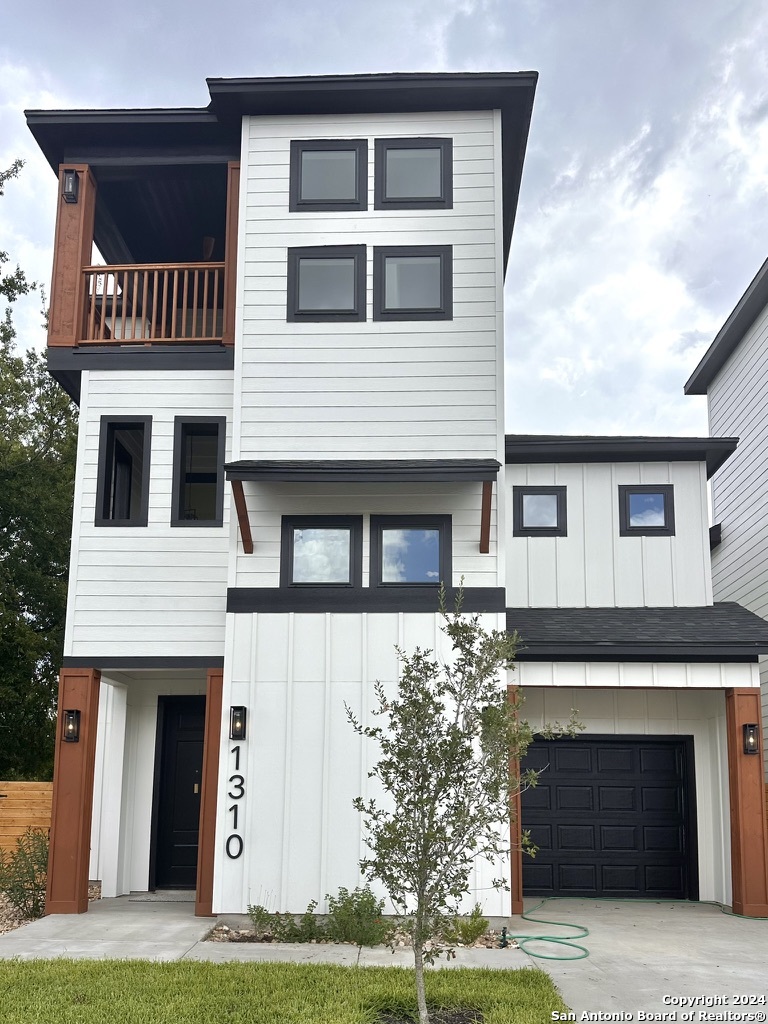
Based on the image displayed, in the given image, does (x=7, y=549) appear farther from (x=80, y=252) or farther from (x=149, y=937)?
(x=149, y=937)

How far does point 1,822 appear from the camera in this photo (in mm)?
12469

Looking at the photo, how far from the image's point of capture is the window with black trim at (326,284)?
10922 mm

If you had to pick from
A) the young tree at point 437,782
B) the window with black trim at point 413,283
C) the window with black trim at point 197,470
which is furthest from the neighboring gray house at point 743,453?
the young tree at point 437,782

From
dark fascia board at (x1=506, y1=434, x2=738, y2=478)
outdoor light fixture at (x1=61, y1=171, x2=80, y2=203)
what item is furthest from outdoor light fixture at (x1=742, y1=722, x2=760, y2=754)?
outdoor light fixture at (x1=61, y1=171, x2=80, y2=203)

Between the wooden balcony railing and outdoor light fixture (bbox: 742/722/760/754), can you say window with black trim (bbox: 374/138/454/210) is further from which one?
outdoor light fixture (bbox: 742/722/760/754)

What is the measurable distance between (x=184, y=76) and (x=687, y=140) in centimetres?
1441

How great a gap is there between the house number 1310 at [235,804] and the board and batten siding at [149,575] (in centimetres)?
120

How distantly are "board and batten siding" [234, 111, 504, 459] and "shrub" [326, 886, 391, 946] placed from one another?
4.38 metres

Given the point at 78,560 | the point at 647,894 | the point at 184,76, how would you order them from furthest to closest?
the point at 184,76
the point at 647,894
the point at 78,560

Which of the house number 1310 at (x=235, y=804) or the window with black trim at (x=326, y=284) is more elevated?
the window with black trim at (x=326, y=284)

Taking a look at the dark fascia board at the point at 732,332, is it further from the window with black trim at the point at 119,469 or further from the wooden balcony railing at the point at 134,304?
the window with black trim at the point at 119,469

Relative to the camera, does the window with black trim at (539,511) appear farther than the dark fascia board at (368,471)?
Yes

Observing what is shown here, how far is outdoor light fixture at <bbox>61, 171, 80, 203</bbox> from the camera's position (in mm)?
11484

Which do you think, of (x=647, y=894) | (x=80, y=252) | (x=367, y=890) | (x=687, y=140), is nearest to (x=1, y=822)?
(x=367, y=890)
